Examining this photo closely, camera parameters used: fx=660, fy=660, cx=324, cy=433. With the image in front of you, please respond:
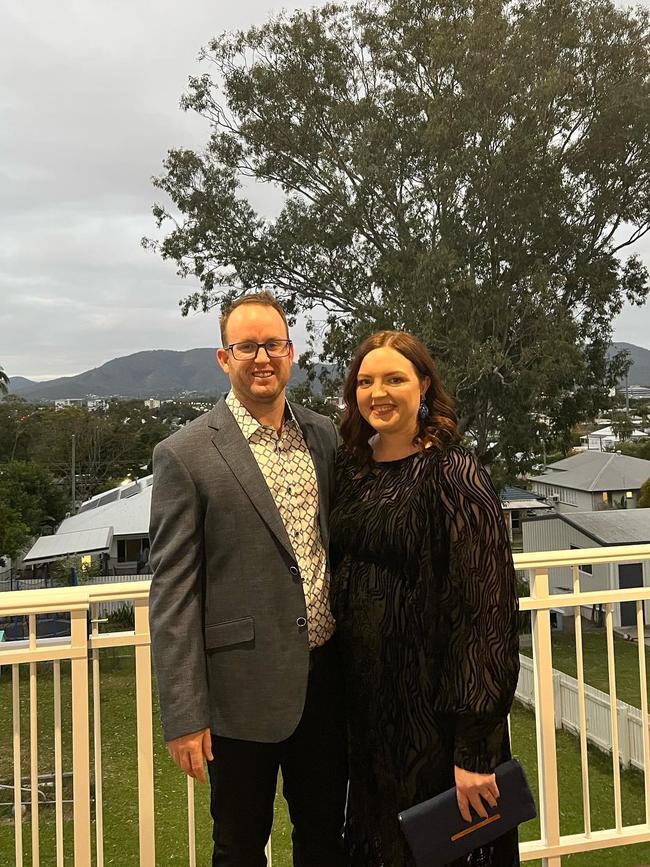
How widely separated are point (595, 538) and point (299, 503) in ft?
47.9

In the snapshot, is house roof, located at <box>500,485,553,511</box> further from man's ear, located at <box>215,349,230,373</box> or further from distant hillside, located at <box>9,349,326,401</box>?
distant hillside, located at <box>9,349,326,401</box>

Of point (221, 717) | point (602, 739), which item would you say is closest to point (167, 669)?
point (221, 717)

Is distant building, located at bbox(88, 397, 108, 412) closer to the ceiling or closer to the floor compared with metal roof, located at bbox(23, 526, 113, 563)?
closer to the ceiling

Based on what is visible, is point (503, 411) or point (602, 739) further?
point (503, 411)

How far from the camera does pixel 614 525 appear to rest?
1542cm

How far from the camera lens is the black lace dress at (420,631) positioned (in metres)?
1.26

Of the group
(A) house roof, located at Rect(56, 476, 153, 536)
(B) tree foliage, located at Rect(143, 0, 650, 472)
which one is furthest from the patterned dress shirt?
(A) house roof, located at Rect(56, 476, 153, 536)

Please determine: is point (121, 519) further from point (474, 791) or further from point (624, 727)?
point (474, 791)

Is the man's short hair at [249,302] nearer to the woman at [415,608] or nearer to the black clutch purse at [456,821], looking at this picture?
the woman at [415,608]

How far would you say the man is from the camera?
124 centimetres

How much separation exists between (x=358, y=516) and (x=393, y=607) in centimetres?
20

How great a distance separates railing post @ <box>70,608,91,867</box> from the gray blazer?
1.45 feet

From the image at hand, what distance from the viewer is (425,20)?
546 inches

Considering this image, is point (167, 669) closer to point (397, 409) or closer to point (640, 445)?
point (397, 409)
